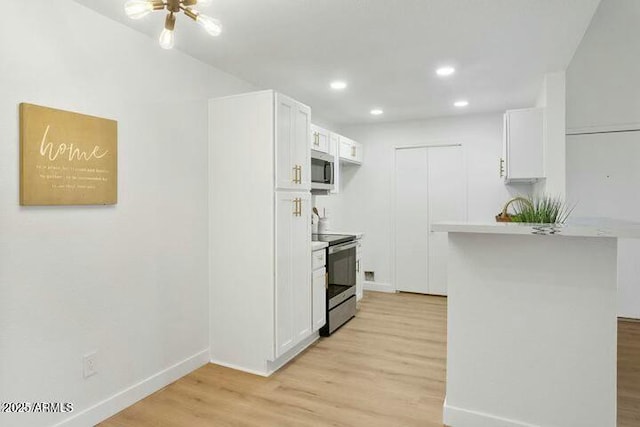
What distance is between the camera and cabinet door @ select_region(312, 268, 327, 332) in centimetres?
342

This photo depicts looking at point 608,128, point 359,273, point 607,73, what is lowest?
point 359,273

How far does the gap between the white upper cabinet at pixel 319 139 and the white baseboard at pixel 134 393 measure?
2.32 meters

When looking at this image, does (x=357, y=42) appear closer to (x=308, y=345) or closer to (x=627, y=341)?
(x=308, y=345)

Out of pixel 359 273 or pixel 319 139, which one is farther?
pixel 359 273

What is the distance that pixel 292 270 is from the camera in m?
3.05

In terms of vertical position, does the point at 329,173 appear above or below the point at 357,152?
below

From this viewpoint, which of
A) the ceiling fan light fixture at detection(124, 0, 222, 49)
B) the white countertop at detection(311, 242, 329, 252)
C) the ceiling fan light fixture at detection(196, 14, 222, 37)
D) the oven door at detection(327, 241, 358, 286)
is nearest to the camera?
the ceiling fan light fixture at detection(124, 0, 222, 49)

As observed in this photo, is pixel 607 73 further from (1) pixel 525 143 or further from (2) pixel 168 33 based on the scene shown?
(2) pixel 168 33

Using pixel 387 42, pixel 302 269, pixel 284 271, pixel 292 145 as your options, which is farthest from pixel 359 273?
pixel 387 42

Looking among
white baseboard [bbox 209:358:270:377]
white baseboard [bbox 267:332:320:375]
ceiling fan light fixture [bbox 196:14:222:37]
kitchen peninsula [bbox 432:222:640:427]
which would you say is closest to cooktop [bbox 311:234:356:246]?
white baseboard [bbox 267:332:320:375]

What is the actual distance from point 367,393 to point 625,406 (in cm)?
→ 164

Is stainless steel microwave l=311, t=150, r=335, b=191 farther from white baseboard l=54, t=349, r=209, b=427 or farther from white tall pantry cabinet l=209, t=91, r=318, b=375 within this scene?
white baseboard l=54, t=349, r=209, b=427

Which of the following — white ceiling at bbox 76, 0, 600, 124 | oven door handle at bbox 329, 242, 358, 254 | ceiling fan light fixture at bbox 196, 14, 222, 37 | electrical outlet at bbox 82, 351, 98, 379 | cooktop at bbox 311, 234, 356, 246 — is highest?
white ceiling at bbox 76, 0, 600, 124

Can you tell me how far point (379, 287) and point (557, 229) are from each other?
3832mm
